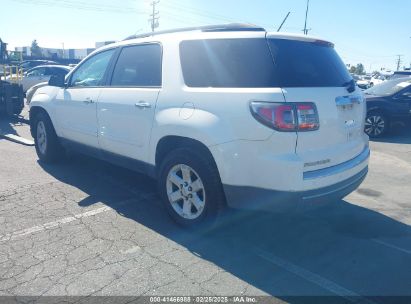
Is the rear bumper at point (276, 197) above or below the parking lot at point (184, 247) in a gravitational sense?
above

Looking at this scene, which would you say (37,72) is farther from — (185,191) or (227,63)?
(227,63)

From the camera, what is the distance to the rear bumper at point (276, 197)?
2988 millimetres

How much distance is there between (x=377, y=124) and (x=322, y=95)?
23.0ft

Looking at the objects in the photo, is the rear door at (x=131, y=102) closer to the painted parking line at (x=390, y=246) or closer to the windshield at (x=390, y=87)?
the painted parking line at (x=390, y=246)

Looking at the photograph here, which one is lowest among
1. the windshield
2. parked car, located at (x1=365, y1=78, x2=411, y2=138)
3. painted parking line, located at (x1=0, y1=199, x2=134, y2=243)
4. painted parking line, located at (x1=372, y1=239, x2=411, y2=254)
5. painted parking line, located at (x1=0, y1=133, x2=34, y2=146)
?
painted parking line, located at (x1=0, y1=199, x2=134, y2=243)

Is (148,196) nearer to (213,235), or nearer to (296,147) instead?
(213,235)

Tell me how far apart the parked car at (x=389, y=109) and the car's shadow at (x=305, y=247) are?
5520 millimetres

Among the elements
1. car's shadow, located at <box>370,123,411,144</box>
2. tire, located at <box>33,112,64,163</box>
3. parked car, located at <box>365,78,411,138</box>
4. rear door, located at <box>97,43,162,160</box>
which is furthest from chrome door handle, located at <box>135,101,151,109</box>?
parked car, located at <box>365,78,411,138</box>

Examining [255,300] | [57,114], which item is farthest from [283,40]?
[57,114]

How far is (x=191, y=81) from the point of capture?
11.5 feet

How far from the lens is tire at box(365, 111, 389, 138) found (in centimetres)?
916

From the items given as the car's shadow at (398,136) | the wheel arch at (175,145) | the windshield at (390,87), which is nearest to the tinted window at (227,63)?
the wheel arch at (175,145)

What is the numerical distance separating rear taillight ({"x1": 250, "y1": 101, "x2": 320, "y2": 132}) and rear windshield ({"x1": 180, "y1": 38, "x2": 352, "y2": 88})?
0.20 meters

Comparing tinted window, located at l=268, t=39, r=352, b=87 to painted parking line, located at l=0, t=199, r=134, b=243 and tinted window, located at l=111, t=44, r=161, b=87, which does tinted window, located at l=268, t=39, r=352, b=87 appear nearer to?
tinted window, located at l=111, t=44, r=161, b=87
